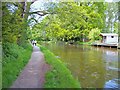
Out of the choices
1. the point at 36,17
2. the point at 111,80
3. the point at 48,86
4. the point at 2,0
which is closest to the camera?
the point at 48,86

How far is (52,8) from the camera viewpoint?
2338cm

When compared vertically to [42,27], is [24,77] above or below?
below

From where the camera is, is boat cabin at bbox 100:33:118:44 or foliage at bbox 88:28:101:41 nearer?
foliage at bbox 88:28:101:41

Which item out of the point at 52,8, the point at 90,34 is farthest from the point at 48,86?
the point at 90,34

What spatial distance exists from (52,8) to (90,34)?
28191 millimetres

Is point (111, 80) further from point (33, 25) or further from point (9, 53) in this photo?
point (33, 25)

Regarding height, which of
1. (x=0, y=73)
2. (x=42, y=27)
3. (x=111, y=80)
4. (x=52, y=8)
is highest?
(x=52, y=8)

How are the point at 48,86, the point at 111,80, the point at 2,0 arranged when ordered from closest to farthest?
the point at 48,86, the point at 2,0, the point at 111,80

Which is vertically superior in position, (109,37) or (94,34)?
(94,34)

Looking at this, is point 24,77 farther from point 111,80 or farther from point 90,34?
point 90,34

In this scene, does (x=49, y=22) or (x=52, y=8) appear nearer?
(x=52, y=8)

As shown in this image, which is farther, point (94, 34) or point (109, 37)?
point (109, 37)

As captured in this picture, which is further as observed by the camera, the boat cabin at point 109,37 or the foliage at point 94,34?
the boat cabin at point 109,37

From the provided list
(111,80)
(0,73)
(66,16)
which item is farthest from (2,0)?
(66,16)
